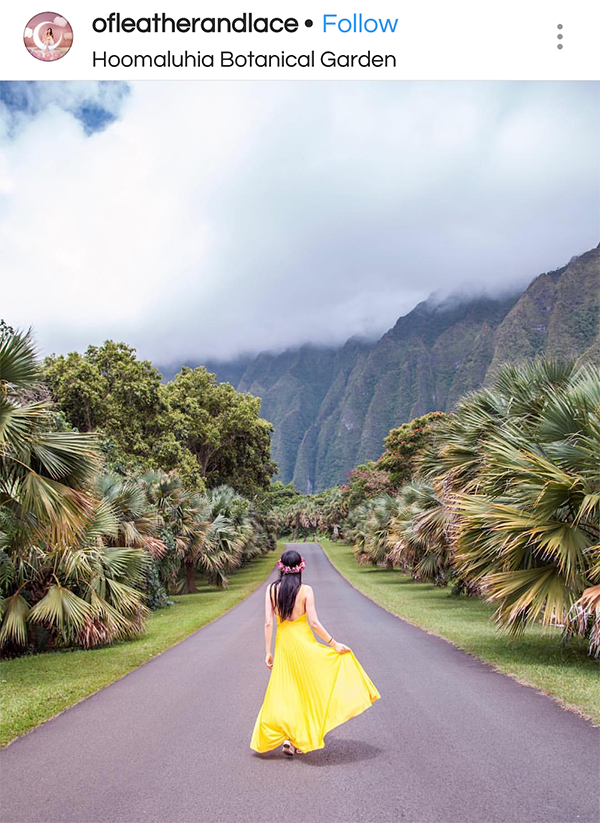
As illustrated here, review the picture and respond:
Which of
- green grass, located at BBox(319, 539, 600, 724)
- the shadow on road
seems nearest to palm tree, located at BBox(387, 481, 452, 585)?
green grass, located at BBox(319, 539, 600, 724)

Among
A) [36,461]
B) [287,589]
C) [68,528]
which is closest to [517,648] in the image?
[287,589]

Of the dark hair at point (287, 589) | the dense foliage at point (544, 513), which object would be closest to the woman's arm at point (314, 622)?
the dark hair at point (287, 589)

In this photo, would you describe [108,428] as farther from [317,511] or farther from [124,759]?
[317,511]

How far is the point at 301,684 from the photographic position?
543 centimetres

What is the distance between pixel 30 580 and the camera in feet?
41.9

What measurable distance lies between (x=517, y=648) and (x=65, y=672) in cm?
769

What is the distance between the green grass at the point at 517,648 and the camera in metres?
7.90

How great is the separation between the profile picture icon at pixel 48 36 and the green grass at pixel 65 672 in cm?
787

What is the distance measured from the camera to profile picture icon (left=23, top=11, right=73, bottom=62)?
317 inches

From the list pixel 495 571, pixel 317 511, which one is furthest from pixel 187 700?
pixel 317 511

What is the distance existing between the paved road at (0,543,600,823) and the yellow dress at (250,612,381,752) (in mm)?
230

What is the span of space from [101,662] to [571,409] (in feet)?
29.5

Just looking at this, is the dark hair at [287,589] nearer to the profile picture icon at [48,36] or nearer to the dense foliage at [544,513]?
the dense foliage at [544,513]

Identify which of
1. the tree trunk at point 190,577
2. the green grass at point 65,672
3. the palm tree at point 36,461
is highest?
the palm tree at point 36,461
